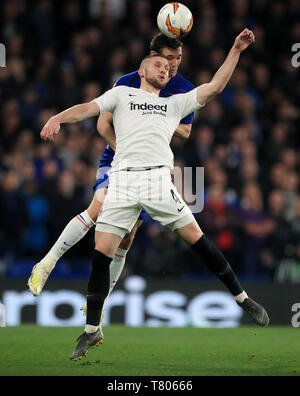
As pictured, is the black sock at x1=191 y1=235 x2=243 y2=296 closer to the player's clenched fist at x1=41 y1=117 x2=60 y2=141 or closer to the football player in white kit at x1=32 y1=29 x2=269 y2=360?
the football player in white kit at x1=32 y1=29 x2=269 y2=360

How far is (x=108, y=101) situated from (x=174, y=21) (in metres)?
1.28

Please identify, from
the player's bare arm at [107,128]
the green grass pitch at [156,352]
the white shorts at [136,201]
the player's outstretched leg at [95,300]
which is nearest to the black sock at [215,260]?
the white shorts at [136,201]

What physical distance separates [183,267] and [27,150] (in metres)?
2.95

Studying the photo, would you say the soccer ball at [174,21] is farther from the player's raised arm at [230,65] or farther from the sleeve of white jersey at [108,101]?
the sleeve of white jersey at [108,101]

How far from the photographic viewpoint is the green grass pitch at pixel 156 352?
6.19 m

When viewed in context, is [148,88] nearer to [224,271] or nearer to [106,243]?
[106,243]

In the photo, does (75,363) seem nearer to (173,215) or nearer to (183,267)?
(173,215)

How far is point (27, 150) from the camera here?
40.0 ft

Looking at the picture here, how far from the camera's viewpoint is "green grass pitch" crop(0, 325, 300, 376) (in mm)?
6191

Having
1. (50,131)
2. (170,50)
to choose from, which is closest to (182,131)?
(170,50)

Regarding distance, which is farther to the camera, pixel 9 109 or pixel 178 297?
pixel 9 109

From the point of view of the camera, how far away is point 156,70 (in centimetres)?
657

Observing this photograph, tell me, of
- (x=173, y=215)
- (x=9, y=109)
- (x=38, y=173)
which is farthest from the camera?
(x=9, y=109)
